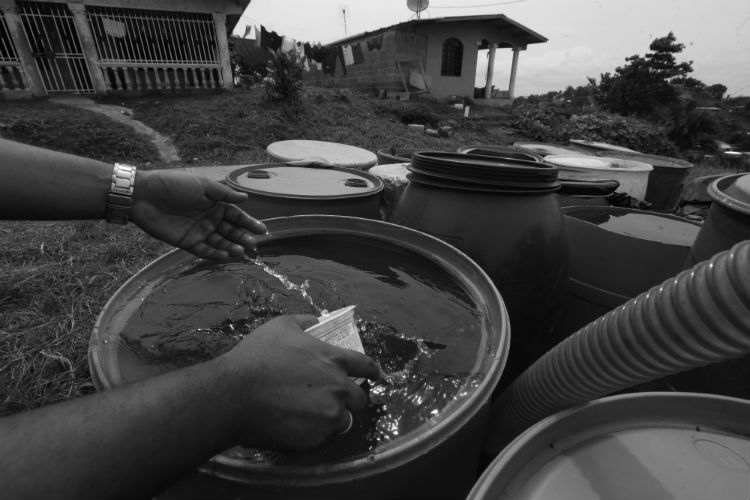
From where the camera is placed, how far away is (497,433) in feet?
4.24

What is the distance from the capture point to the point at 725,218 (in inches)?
53.1

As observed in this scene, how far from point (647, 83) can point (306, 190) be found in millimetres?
29485

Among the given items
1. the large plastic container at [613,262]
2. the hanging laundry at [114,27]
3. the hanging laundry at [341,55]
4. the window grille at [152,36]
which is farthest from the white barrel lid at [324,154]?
the hanging laundry at [341,55]

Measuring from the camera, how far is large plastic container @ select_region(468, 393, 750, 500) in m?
0.78

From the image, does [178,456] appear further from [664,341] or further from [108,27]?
[108,27]

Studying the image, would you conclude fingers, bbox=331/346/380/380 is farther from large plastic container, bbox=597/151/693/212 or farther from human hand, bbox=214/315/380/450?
large plastic container, bbox=597/151/693/212

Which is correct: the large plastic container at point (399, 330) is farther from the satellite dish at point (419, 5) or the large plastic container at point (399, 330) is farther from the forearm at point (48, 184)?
the satellite dish at point (419, 5)

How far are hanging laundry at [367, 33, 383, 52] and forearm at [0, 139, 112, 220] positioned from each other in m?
19.1

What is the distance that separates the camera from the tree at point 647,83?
23.3 m

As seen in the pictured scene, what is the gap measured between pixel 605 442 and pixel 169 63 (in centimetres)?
1498

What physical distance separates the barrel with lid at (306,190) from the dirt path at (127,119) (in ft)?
19.3

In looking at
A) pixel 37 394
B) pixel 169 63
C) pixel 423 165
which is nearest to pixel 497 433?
pixel 423 165

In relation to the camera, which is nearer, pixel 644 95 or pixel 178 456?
pixel 178 456

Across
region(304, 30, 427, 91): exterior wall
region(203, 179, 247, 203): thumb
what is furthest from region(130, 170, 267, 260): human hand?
region(304, 30, 427, 91): exterior wall
